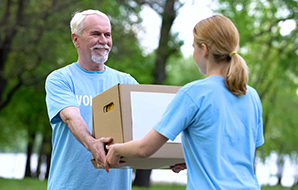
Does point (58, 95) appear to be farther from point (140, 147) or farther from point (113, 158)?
point (140, 147)

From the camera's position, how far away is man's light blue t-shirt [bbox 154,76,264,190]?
1.90 meters

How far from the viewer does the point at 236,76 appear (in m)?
1.96

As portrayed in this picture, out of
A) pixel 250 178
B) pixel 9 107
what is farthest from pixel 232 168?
pixel 9 107

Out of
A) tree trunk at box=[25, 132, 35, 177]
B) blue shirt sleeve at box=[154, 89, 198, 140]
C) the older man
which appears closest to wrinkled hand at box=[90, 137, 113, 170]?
the older man

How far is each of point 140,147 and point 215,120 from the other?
41cm

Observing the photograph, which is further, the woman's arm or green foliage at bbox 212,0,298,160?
green foliage at bbox 212,0,298,160

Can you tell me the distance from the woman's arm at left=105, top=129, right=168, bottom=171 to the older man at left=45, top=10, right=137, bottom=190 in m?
0.58

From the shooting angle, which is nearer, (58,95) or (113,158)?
(113,158)

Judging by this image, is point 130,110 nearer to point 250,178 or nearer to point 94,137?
point 94,137

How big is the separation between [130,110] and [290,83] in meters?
16.6

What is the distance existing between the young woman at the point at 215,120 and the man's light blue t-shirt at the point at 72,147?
105 cm

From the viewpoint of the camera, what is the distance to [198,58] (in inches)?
83.5

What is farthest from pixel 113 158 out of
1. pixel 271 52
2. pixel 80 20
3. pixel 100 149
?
pixel 271 52

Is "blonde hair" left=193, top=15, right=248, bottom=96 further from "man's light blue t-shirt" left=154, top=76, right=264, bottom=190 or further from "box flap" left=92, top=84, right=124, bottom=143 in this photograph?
"box flap" left=92, top=84, right=124, bottom=143
